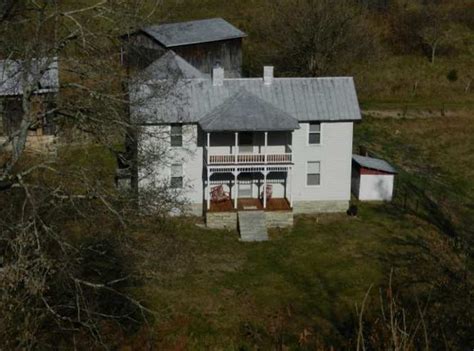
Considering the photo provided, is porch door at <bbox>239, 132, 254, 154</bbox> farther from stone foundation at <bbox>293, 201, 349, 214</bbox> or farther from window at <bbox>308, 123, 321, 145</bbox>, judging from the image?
stone foundation at <bbox>293, 201, 349, 214</bbox>

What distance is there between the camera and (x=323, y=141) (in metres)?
36.4

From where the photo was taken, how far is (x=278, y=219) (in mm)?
34469

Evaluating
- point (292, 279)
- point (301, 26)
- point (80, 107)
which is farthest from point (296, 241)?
point (301, 26)

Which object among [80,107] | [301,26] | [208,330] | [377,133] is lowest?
[208,330]

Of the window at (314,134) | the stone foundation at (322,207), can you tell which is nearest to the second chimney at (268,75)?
the window at (314,134)

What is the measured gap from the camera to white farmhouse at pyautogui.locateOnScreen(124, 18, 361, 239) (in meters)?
34.2

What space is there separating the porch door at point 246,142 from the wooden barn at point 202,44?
14.1m

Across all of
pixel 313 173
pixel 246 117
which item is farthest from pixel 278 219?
pixel 246 117

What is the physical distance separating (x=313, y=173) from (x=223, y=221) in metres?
5.83

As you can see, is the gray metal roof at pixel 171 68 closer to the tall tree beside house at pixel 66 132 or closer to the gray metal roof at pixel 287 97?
the gray metal roof at pixel 287 97

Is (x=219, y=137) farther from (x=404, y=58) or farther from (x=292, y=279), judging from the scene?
(x=404, y=58)

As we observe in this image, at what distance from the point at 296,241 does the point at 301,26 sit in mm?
21867

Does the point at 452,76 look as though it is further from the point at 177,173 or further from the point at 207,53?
the point at 177,173

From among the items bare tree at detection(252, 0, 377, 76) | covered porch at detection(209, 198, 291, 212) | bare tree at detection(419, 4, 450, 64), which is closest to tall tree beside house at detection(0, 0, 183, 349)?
covered porch at detection(209, 198, 291, 212)
